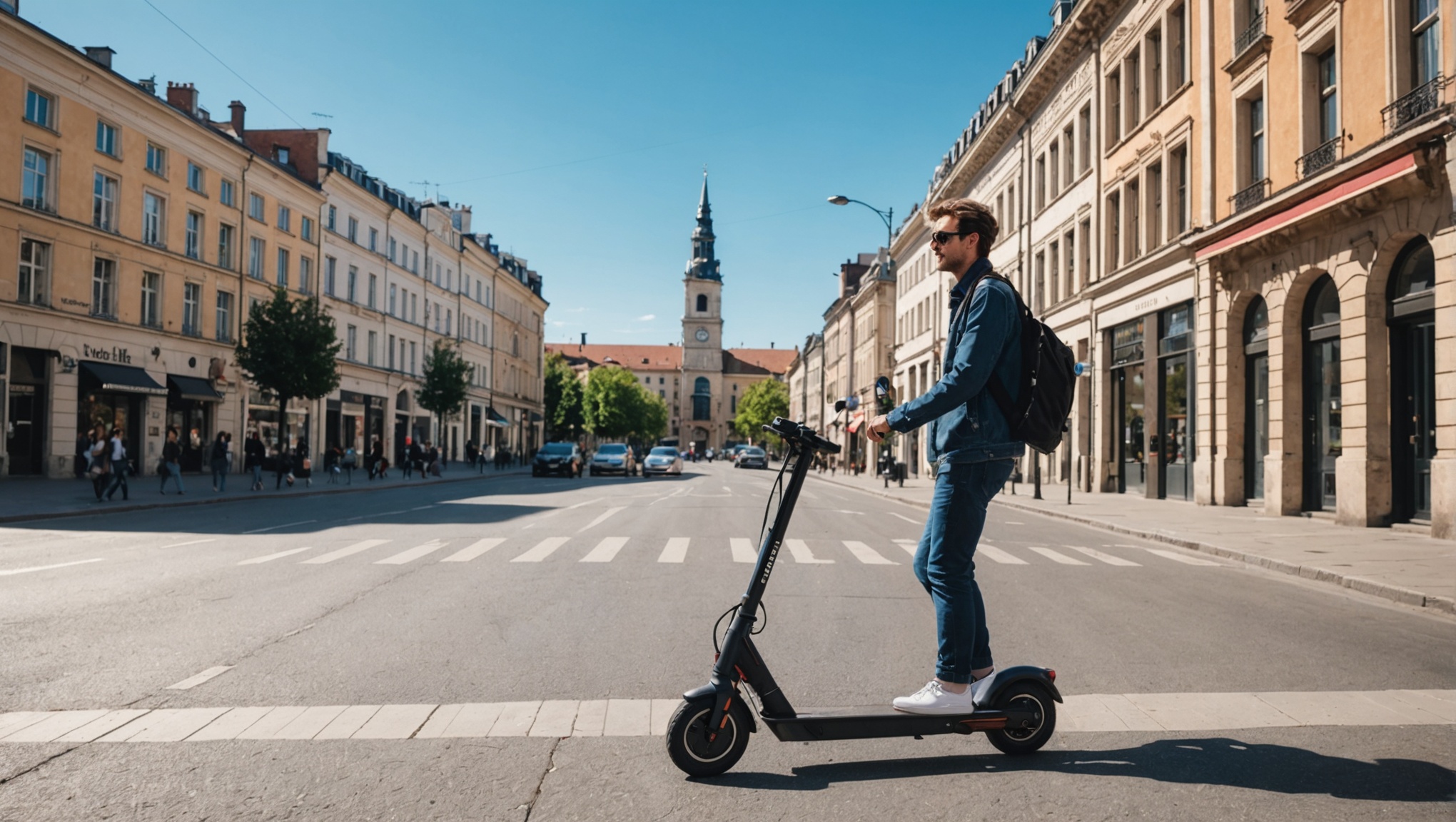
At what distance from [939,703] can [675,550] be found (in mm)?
8746

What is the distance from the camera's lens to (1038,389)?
4125mm

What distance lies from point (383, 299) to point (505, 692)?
5286cm

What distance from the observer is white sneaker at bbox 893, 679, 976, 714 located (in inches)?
160

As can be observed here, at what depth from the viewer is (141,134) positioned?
110 feet

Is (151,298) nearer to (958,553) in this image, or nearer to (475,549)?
(475,549)

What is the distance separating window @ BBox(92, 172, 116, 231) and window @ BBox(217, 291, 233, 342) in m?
6.59

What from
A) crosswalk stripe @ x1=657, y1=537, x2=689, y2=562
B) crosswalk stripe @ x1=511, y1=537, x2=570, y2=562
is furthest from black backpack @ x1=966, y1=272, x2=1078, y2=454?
crosswalk stripe @ x1=511, y1=537, x2=570, y2=562

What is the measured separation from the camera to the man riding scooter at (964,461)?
4.06 m

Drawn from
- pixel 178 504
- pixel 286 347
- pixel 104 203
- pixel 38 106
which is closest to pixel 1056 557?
pixel 178 504

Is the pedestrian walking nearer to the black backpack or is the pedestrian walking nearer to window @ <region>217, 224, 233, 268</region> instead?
window @ <region>217, 224, 233, 268</region>

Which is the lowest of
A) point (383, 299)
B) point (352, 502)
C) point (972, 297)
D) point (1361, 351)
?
point (352, 502)

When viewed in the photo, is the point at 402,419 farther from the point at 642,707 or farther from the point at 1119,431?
the point at 642,707

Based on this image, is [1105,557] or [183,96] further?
[183,96]

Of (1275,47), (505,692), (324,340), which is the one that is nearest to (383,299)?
(324,340)
